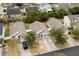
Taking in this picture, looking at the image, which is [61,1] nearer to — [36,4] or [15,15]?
[36,4]

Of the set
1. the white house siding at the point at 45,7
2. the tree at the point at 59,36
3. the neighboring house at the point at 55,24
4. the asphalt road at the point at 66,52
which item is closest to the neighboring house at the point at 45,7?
the white house siding at the point at 45,7

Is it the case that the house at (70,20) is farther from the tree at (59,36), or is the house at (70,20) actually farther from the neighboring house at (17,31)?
the neighboring house at (17,31)

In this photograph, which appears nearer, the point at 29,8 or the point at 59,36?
the point at 59,36

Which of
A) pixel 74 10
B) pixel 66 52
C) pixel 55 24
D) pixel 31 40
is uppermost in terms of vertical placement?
pixel 74 10

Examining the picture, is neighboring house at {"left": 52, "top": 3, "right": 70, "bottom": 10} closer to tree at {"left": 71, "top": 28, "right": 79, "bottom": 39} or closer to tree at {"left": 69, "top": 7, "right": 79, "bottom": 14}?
tree at {"left": 69, "top": 7, "right": 79, "bottom": 14}

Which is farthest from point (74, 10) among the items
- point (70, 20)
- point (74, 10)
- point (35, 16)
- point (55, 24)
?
point (35, 16)

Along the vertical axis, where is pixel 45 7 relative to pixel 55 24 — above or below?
above

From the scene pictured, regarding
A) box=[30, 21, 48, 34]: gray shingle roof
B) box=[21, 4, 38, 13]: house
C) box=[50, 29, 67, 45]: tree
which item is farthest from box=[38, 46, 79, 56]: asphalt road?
box=[21, 4, 38, 13]: house

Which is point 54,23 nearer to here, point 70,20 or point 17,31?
point 70,20

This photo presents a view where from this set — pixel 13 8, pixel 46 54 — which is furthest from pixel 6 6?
pixel 46 54
